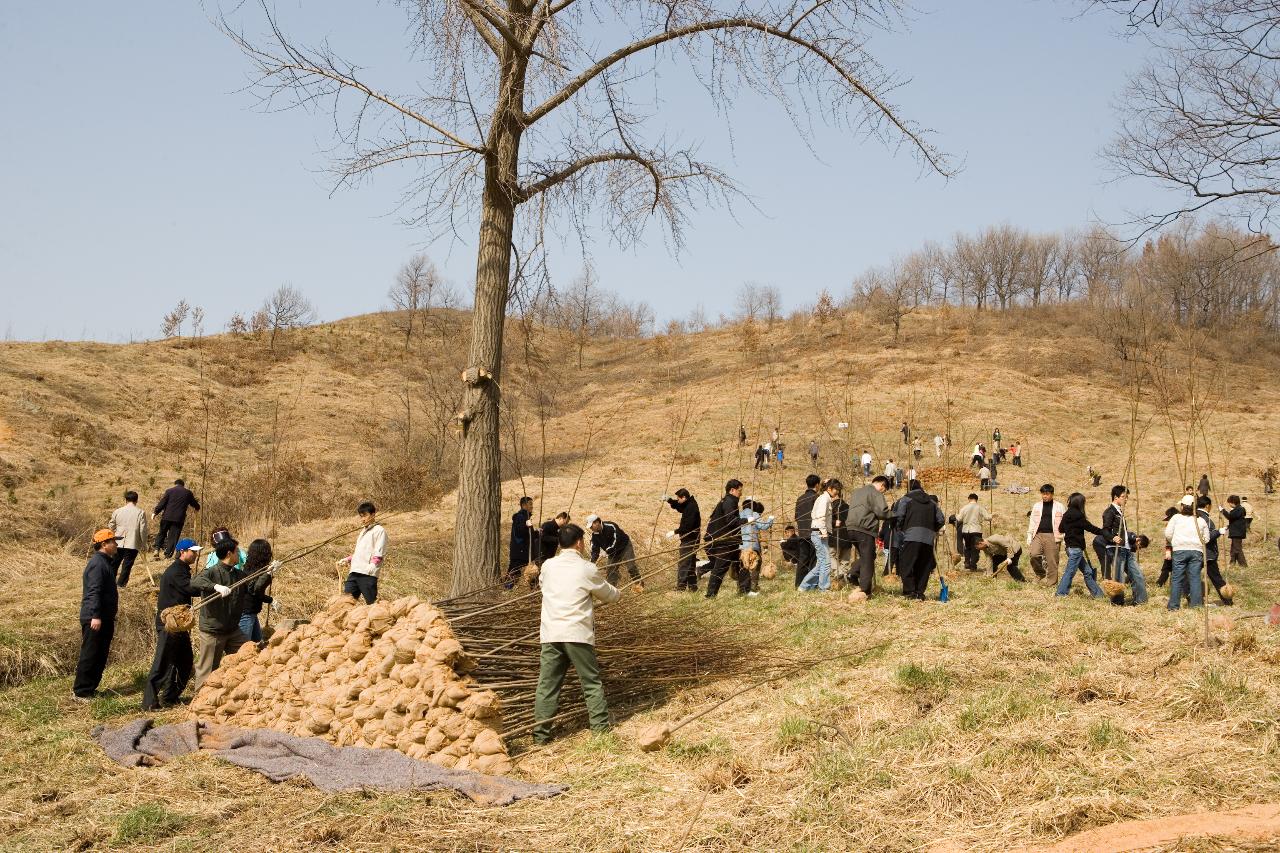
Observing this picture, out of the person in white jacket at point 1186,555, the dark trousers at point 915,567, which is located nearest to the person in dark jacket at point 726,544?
the dark trousers at point 915,567

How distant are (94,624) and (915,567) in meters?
8.92

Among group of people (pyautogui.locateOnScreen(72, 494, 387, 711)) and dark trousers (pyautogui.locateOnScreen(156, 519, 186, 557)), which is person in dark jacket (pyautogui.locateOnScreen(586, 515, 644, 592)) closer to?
group of people (pyautogui.locateOnScreen(72, 494, 387, 711))

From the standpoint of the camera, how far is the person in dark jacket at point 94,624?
9.24m

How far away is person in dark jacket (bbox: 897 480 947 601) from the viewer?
11.4 meters

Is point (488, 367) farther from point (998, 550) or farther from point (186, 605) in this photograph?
point (998, 550)

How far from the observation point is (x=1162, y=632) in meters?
8.40

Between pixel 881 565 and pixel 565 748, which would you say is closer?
pixel 565 748

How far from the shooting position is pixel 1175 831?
175 inches

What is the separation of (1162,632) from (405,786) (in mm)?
6585

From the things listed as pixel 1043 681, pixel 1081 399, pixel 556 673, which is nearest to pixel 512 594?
pixel 556 673

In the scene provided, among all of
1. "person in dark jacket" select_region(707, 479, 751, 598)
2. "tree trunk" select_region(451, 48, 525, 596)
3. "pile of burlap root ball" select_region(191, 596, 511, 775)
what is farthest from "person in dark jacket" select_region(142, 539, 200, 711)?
"person in dark jacket" select_region(707, 479, 751, 598)

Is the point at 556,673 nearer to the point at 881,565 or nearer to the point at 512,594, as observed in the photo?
the point at 512,594

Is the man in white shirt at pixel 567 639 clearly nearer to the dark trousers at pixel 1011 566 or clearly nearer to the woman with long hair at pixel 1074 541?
the woman with long hair at pixel 1074 541

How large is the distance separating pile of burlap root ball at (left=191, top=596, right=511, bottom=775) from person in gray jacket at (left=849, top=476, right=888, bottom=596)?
19.8ft
